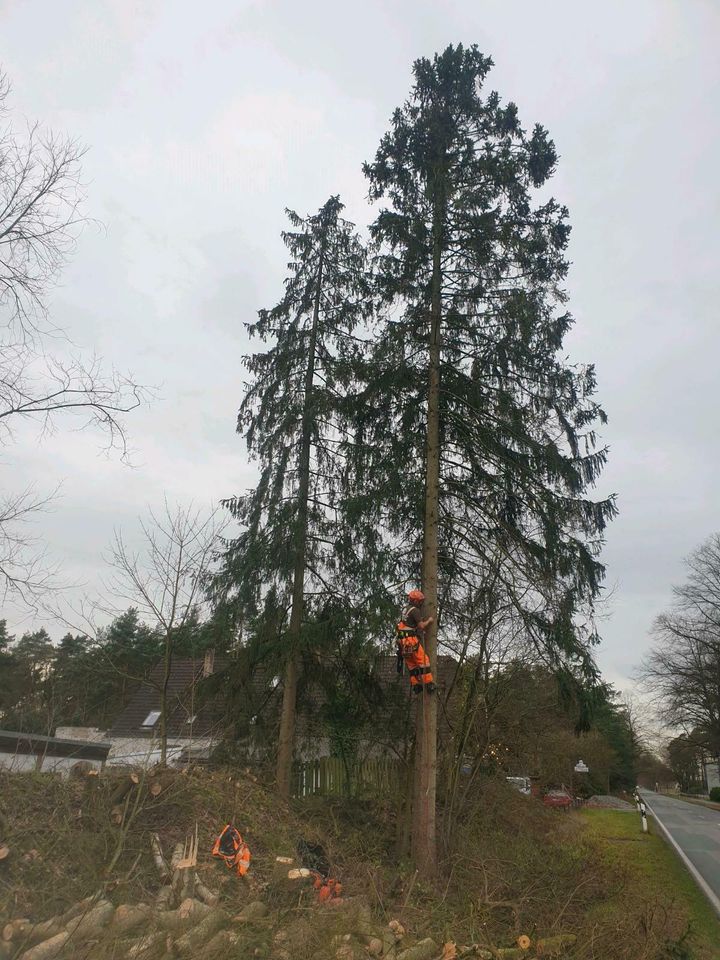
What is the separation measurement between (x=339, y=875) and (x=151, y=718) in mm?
19234

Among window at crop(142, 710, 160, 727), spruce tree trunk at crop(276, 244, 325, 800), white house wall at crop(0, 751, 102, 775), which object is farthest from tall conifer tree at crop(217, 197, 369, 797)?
window at crop(142, 710, 160, 727)

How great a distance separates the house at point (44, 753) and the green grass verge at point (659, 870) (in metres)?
8.22

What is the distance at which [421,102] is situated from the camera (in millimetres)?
13078

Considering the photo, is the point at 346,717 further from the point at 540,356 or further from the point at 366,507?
the point at 540,356

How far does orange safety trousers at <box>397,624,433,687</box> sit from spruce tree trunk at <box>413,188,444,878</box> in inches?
22.4

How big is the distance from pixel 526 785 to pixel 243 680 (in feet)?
34.1

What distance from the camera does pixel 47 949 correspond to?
19.7ft

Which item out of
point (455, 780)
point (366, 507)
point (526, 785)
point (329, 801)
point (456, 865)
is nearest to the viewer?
point (456, 865)

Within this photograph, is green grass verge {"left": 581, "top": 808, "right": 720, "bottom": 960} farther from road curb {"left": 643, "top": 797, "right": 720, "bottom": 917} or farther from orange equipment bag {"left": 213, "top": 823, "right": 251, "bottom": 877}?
orange equipment bag {"left": 213, "top": 823, "right": 251, "bottom": 877}

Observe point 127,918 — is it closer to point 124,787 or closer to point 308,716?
point 124,787

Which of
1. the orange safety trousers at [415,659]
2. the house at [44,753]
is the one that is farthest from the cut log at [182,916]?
the orange safety trousers at [415,659]

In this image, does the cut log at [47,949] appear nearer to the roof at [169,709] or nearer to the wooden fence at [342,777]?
the wooden fence at [342,777]

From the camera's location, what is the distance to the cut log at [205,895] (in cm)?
752

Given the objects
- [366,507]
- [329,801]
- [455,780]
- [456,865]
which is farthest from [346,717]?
[366,507]
